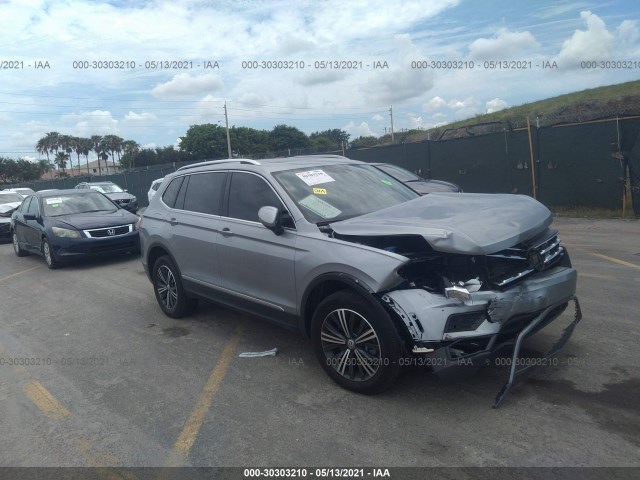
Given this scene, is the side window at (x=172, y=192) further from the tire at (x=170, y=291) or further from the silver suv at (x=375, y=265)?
the silver suv at (x=375, y=265)

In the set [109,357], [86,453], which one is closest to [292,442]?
[86,453]

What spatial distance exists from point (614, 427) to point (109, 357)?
4.37 meters

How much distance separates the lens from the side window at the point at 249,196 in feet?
15.1

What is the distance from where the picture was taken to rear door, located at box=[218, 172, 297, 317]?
4.28 meters

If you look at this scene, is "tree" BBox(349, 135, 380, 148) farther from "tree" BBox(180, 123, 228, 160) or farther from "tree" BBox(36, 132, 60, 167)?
"tree" BBox(36, 132, 60, 167)

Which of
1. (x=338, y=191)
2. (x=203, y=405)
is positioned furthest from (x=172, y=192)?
(x=203, y=405)

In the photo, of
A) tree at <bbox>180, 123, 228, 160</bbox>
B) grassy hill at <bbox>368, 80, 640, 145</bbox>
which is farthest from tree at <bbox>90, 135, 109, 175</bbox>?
grassy hill at <bbox>368, 80, 640, 145</bbox>

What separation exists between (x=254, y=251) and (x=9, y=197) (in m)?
16.1

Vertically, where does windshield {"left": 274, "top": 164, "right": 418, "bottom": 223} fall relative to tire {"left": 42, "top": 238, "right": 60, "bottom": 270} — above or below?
above

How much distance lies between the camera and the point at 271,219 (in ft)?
13.6

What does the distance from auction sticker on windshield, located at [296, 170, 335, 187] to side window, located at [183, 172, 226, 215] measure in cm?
95

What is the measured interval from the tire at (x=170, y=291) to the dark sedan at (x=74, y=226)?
4.15m

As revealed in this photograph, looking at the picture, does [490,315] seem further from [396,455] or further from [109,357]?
[109,357]

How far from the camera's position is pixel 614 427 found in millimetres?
3162
